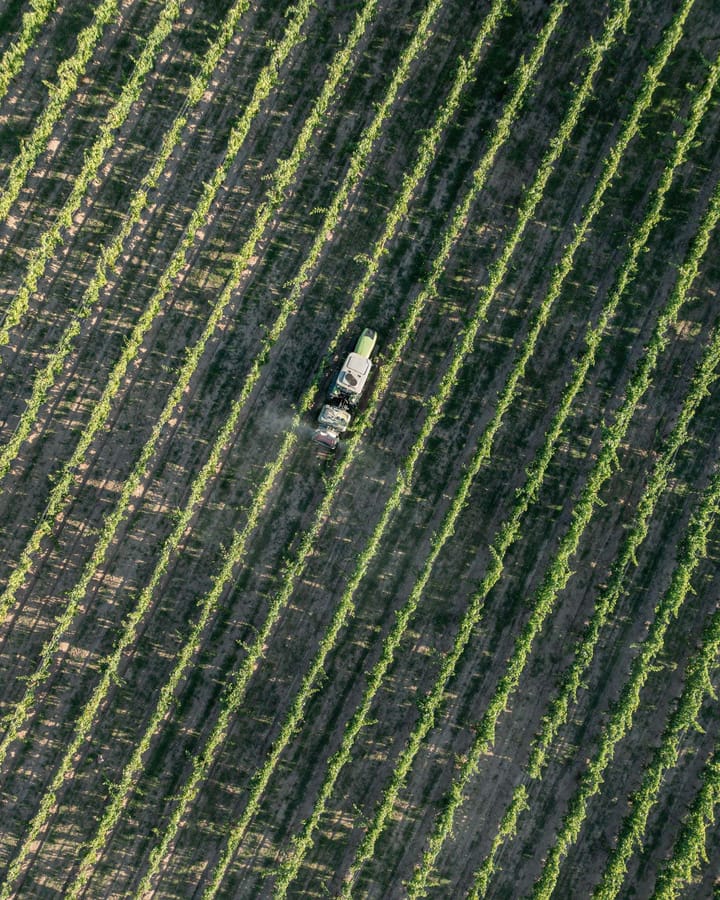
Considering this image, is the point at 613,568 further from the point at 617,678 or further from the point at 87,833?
the point at 87,833

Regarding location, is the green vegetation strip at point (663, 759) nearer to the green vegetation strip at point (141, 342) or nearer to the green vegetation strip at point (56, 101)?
the green vegetation strip at point (141, 342)

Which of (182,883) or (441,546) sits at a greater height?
(441,546)

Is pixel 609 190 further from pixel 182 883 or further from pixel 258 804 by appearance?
pixel 182 883

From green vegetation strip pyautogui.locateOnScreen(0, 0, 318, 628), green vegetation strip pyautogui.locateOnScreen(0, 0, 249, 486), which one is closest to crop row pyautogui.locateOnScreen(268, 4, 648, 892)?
green vegetation strip pyautogui.locateOnScreen(0, 0, 318, 628)

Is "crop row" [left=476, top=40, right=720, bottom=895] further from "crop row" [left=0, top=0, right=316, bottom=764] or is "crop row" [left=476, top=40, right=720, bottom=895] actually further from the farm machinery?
"crop row" [left=0, top=0, right=316, bottom=764]

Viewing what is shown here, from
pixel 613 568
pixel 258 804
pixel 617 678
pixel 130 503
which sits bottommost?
pixel 258 804

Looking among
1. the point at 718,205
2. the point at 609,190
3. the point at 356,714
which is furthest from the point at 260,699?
the point at 718,205

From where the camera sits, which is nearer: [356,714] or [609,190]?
[356,714]

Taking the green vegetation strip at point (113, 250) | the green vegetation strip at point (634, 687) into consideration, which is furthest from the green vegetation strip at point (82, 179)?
the green vegetation strip at point (634, 687)

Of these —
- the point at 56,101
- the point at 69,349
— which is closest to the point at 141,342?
the point at 69,349
